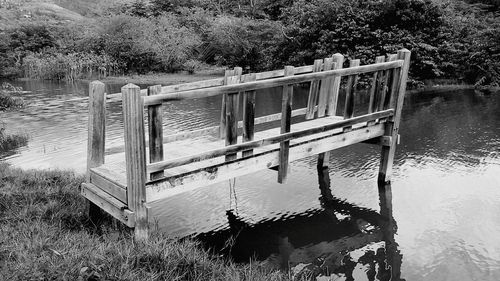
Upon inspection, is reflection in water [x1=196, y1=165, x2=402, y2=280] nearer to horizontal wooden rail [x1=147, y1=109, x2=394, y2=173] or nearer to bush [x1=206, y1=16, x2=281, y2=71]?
horizontal wooden rail [x1=147, y1=109, x2=394, y2=173]

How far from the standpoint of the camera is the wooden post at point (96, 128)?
577 centimetres

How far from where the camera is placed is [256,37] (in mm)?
26297

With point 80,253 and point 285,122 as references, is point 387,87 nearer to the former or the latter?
point 285,122

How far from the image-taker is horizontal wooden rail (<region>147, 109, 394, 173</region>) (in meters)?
5.33

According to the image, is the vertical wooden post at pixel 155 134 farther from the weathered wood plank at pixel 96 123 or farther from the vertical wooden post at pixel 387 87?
the vertical wooden post at pixel 387 87

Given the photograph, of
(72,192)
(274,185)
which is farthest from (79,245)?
(274,185)

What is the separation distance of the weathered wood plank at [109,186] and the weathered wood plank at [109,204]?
0.05 m

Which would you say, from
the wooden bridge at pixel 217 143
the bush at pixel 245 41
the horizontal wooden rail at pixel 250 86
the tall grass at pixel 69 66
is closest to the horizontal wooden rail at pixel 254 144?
the wooden bridge at pixel 217 143

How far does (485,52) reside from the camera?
1945cm

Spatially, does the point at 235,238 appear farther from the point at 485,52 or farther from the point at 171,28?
the point at 171,28

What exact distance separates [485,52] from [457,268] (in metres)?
16.3

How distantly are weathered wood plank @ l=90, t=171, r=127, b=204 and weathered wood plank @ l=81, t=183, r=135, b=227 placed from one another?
0.05 metres

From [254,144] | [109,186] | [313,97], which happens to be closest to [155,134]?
[109,186]

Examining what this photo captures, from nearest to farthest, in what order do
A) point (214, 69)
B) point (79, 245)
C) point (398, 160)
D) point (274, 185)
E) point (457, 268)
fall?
1. point (79, 245)
2. point (457, 268)
3. point (274, 185)
4. point (398, 160)
5. point (214, 69)
